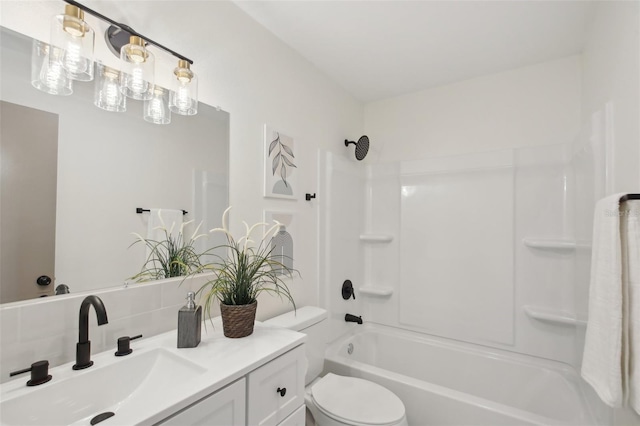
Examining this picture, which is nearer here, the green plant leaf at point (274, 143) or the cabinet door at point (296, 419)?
the cabinet door at point (296, 419)

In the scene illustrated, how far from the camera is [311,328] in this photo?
5.56ft

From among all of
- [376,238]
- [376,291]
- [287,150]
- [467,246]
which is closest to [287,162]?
[287,150]

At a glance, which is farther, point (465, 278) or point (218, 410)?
point (465, 278)

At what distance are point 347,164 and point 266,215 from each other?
1047 mm

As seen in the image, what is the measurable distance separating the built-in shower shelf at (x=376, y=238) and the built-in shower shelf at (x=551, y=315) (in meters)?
1.10

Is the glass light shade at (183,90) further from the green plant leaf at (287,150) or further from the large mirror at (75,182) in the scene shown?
the green plant leaf at (287,150)

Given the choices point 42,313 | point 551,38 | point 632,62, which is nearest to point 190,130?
point 42,313

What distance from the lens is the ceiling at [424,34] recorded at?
1.52m

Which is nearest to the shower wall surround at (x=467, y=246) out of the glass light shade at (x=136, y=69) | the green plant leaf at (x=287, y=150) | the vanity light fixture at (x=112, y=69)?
the green plant leaf at (x=287, y=150)

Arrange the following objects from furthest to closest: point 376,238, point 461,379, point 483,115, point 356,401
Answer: point 376,238 < point 483,115 < point 461,379 < point 356,401

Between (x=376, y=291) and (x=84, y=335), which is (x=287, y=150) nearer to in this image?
(x=84, y=335)

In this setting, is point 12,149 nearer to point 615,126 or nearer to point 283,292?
point 283,292

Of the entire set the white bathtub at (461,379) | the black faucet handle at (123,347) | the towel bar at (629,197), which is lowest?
the white bathtub at (461,379)

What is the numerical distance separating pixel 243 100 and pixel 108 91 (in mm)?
656
